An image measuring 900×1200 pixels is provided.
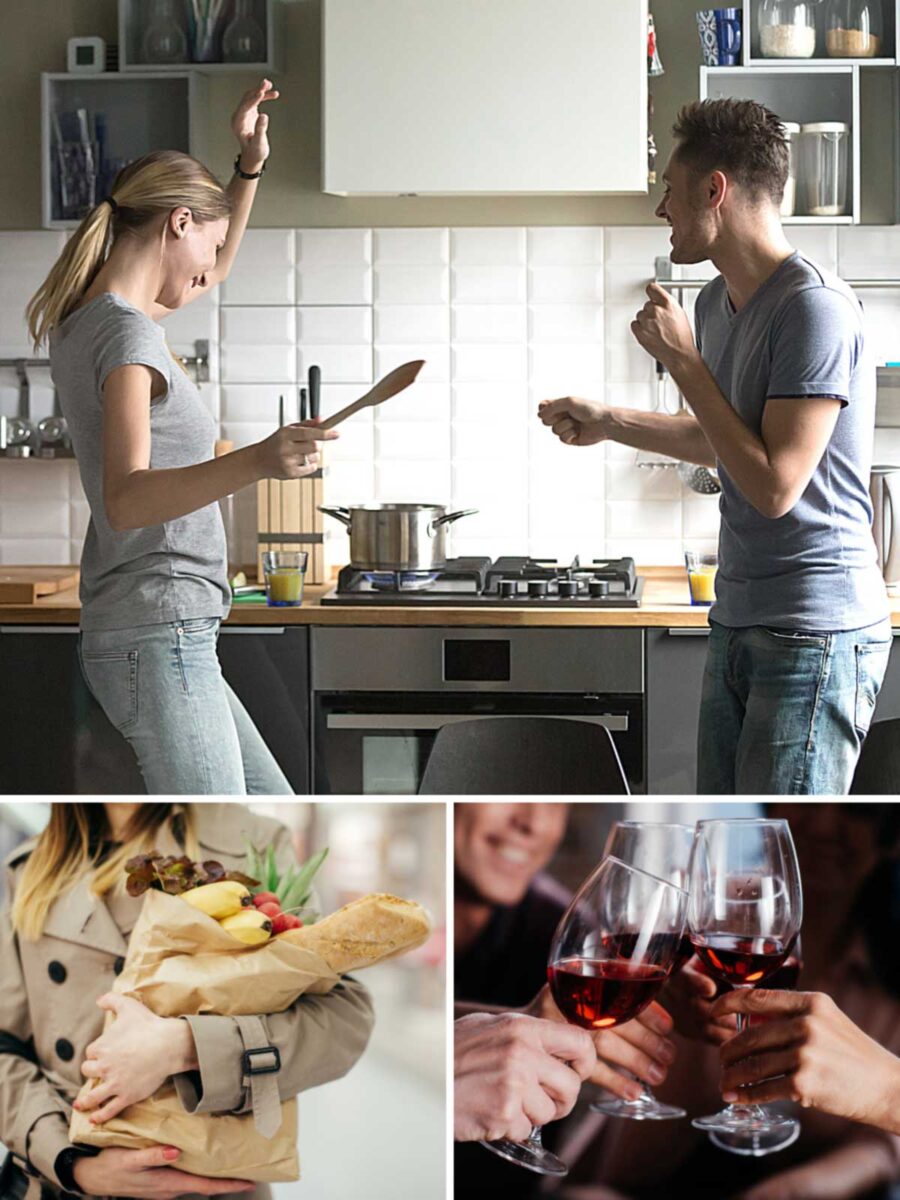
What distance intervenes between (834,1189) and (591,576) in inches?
93.6

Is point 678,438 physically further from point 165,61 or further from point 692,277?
point 165,61

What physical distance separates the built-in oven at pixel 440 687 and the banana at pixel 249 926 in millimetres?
2111

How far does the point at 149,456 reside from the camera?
200cm

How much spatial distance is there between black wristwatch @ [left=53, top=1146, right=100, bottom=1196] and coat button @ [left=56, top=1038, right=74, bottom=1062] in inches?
2.4

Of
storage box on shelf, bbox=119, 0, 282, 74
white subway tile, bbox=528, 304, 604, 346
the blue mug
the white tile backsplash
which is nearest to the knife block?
the white tile backsplash

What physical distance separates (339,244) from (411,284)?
21cm

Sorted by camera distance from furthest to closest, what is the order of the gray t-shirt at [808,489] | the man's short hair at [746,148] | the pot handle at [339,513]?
the pot handle at [339,513], the man's short hair at [746,148], the gray t-shirt at [808,489]

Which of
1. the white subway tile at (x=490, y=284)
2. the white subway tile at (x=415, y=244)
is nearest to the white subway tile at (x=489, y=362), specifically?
the white subway tile at (x=490, y=284)

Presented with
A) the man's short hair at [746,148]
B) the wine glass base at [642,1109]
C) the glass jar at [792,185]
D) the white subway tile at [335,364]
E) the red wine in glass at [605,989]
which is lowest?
the wine glass base at [642,1109]

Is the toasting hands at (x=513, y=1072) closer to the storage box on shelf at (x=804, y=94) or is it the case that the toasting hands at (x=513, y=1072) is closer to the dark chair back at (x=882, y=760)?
the dark chair back at (x=882, y=760)

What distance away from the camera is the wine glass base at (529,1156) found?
3.38 ft

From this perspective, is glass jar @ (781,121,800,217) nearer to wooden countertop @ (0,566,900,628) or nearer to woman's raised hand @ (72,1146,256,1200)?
wooden countertop @ (0,566,900,628)

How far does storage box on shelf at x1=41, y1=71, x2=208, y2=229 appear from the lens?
350 centimetres

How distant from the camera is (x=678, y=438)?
2.39 meters
